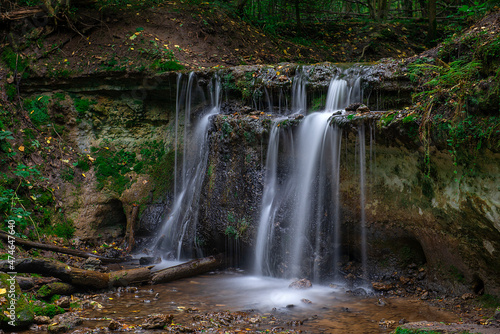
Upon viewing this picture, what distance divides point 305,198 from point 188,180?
3.25 m

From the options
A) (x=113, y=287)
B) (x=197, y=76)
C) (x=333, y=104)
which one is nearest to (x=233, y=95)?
(x=197, y=76)

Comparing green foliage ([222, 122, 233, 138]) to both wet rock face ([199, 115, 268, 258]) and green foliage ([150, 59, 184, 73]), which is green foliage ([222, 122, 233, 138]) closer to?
wet rock face ([199, 115, 268, 258])

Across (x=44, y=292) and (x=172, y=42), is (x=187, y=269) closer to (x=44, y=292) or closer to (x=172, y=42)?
(x=44, y=292)

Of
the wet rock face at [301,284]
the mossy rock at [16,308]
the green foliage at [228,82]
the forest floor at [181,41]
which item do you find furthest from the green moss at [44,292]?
the forest floor at [181,41]

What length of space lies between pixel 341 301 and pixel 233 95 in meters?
4.70

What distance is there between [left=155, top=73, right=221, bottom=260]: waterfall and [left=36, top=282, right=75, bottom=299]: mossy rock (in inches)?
103

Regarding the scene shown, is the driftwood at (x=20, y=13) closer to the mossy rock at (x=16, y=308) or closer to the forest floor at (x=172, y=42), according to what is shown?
the forest floor at (x=172, y=42)

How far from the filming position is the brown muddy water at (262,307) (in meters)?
4.43

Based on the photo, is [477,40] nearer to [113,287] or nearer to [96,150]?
[113,287]

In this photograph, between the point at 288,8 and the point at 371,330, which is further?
the point at 288,8

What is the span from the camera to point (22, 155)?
7969 millimetres

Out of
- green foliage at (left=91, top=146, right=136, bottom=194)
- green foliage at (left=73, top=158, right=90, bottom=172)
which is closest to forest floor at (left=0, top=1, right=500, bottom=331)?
green foliage at (left=91, top=146, right=136, bottom=194)

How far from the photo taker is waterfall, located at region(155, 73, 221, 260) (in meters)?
7.75

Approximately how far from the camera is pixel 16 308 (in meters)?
3.99
